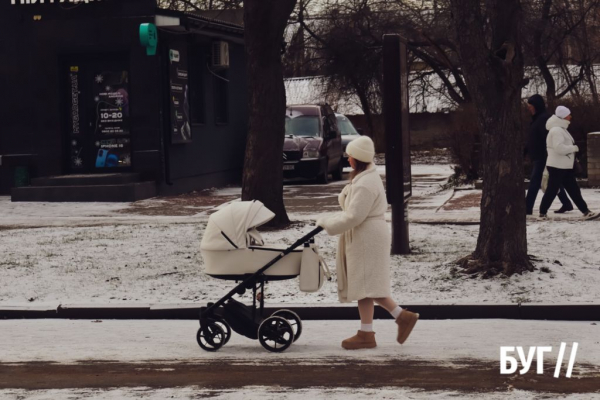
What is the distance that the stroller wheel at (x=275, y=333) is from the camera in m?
8.27

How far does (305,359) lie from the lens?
7984 millimetres

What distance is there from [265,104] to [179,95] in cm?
901

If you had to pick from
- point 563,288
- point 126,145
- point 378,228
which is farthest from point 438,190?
point 378,228

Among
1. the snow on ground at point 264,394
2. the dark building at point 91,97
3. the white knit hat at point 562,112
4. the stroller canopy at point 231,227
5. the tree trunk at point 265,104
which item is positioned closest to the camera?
the snow on ground at point 264,394

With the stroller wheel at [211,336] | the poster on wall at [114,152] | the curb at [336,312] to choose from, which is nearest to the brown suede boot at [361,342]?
the stroller wheel at [211,336]

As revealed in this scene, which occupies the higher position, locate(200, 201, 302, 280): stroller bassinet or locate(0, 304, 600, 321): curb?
locate(200, 201, 302, 280): stroller bassinet

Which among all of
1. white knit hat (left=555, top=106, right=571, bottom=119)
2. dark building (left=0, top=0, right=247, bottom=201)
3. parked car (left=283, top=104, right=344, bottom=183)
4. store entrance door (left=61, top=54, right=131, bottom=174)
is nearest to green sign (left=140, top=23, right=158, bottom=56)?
dark building (left=0, top=0, right=247, bottom=201)

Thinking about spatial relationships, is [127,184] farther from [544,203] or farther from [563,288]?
[563,288]

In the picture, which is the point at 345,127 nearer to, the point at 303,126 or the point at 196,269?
the point at 303,126

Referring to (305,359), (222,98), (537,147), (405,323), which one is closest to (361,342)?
(405,323)

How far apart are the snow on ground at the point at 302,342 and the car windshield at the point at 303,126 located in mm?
16756

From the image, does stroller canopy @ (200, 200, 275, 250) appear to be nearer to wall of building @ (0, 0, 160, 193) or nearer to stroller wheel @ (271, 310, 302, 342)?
stroller wheel @ (271, 310, 302, 342)

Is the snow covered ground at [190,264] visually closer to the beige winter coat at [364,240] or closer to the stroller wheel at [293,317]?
the stroller wheel at [293,317]

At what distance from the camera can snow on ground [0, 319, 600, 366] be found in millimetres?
8039
